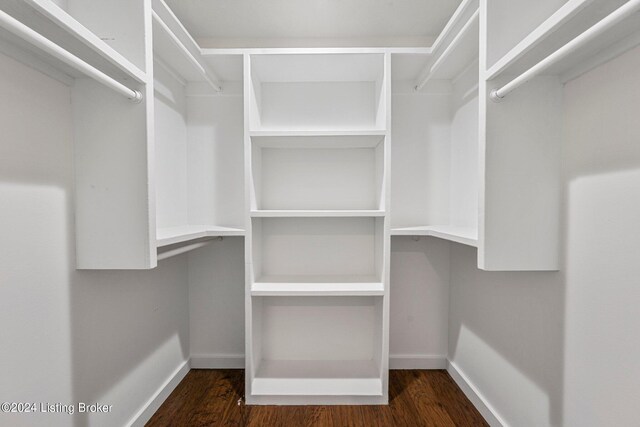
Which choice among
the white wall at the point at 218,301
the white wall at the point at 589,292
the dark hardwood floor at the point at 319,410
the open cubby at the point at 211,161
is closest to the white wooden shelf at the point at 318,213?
the open cubby at the point at 211,161

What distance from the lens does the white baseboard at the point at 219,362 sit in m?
1.96

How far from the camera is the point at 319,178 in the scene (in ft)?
6.14

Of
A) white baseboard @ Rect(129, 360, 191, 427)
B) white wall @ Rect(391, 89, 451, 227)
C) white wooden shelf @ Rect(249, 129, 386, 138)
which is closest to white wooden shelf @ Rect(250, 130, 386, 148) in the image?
white wooden shelf @ Rect(249, 129, 386, 138)

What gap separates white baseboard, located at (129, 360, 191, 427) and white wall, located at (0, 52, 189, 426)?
0.17 ft

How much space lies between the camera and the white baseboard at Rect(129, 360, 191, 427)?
141 cm

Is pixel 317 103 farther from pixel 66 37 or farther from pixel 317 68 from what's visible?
pixel 66 37

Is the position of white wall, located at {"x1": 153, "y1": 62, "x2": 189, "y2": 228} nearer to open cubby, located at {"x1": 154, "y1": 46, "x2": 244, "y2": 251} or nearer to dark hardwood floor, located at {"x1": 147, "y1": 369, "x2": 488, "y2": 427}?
open cubby, located at {"x1": 154, "y1": 46, "x2": 244, "y2": 251}

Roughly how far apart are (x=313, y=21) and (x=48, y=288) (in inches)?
67.6

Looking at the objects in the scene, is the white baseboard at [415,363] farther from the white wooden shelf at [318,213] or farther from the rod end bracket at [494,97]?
the rod end bracket at [494,97]

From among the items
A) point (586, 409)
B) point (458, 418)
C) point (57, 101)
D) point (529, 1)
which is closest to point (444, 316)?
point (458, 418)

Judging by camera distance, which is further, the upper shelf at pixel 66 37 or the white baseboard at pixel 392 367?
the white baseboard at pixel 392 367

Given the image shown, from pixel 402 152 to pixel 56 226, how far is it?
1.72 m

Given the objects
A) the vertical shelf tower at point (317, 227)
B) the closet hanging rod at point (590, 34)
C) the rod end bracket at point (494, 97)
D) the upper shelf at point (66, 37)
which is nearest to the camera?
the closet hanging rod at point (590, 34)

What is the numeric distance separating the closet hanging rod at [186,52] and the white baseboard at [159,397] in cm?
169
